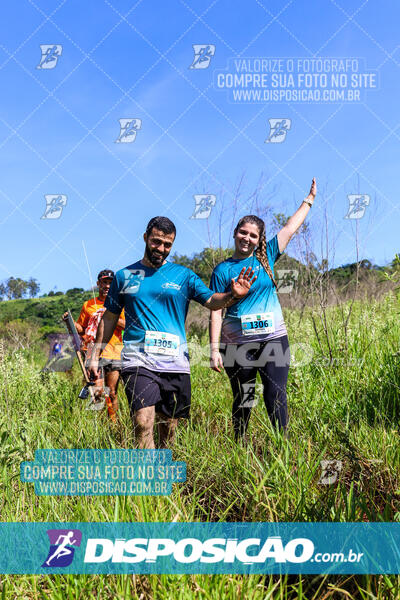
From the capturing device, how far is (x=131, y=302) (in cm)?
363

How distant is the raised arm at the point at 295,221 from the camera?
13.4 ft

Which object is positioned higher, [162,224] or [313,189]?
[313,189]

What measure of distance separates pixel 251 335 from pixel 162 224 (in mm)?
1125

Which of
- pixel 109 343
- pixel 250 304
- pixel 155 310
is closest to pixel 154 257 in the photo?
pixel 155 310

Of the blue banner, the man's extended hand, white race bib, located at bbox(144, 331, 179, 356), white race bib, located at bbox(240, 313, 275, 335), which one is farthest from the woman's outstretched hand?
the blue banner

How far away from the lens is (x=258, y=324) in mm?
3842

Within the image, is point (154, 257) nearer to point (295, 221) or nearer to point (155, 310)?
point (155, 310)

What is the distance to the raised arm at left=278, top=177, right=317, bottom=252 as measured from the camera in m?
4.10

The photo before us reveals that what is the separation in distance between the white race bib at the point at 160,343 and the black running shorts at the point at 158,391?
0.53 feet

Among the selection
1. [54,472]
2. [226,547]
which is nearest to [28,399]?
[54,472]

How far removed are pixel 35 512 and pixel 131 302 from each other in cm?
153

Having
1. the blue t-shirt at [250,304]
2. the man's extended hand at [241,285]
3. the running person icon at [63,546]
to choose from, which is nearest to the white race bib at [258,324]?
the blue t-shirt at [250,304]

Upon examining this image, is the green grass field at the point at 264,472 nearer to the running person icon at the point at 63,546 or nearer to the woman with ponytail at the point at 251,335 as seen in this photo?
the running person icon at the point at 63,546

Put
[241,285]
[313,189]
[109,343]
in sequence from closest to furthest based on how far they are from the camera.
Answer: [241,285], [313,189], [109,343]
